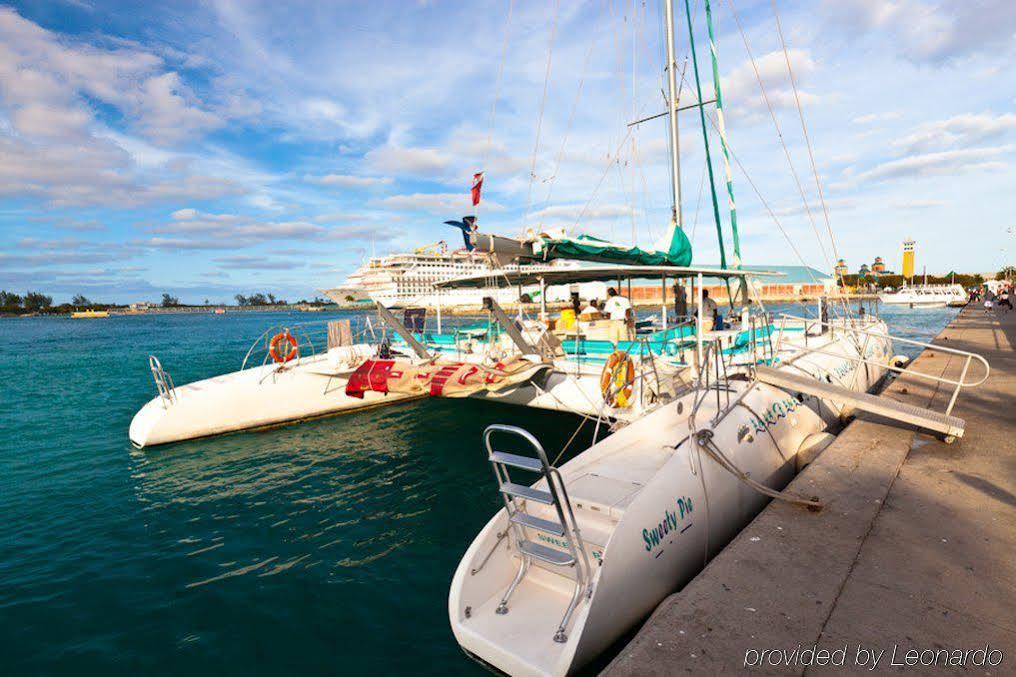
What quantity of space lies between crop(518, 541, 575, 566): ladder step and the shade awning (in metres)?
6.40

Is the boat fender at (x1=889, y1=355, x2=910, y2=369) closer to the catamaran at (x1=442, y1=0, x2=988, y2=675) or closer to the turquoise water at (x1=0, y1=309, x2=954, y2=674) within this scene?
the catamaran at (x1=442, y1=0, x2=988, y2=675)

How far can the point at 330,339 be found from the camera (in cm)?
1323


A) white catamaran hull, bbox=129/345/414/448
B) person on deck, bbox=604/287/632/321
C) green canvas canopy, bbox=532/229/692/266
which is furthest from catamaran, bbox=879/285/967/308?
white catamaran hull, bbox=129/345/414/448

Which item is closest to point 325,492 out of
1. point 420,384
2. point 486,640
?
point 420,384

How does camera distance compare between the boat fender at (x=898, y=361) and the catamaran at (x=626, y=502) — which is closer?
the catamaran at (x=626, y=502)

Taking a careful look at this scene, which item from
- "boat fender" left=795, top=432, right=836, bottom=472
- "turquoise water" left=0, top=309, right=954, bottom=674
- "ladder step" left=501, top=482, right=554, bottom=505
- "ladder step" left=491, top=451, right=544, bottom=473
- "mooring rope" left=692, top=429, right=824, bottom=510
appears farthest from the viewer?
"boat fender" left=795, top=432, right=836, bottom=472

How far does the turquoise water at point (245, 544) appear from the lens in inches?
167

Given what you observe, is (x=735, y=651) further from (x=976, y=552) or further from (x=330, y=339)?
(x=330, y=339)

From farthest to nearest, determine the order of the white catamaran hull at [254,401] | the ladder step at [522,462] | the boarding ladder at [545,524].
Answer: the white catamaran hull at [254,401] < the boarding ladder at [545,524] < the ladder step at [522,462]

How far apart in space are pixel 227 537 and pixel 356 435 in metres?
4.58

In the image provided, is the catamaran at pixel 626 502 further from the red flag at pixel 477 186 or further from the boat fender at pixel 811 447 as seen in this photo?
the red flag at pixel 477 186

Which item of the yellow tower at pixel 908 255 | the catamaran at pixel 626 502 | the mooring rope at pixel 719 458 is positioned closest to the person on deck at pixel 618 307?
the catamaran at pixel 626 502

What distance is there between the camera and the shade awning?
987 centimetres

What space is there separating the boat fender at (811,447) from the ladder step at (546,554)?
4457 millimetres
